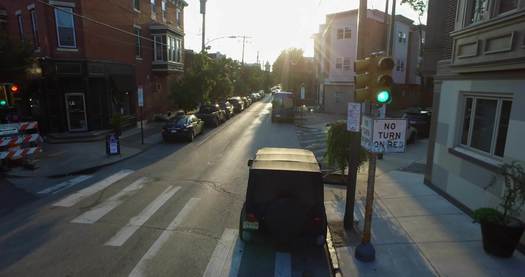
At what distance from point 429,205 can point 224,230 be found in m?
5.57

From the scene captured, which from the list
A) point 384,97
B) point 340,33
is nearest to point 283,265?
point 384,97

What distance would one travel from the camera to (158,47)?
26828 millimetres

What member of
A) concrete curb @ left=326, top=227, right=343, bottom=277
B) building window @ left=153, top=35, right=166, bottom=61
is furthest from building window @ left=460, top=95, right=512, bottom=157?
building window @ left=153, top=35, right=166, bottom=61

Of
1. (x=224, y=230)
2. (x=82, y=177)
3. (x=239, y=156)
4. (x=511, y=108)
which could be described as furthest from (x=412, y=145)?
(x=82, y=177)

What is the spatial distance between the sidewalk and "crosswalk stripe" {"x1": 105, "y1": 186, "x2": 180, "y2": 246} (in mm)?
5132

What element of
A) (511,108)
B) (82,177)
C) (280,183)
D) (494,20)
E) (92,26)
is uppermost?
(92,26)

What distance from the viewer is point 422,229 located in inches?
285

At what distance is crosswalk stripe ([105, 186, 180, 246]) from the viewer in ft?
22.6

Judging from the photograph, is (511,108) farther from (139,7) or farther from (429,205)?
(139,7)

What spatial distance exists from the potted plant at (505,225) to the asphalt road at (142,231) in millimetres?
3067

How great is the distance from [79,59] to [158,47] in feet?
30.0

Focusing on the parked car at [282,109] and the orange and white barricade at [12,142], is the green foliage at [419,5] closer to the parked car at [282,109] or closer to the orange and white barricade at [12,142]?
the parked car at [282,109]

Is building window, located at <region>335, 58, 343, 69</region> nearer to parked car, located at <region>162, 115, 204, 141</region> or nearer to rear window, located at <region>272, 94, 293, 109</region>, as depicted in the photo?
rear window, located at <region>272, 94, 293, 109</region>

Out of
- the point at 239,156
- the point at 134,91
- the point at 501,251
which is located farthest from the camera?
the point at 134,91
